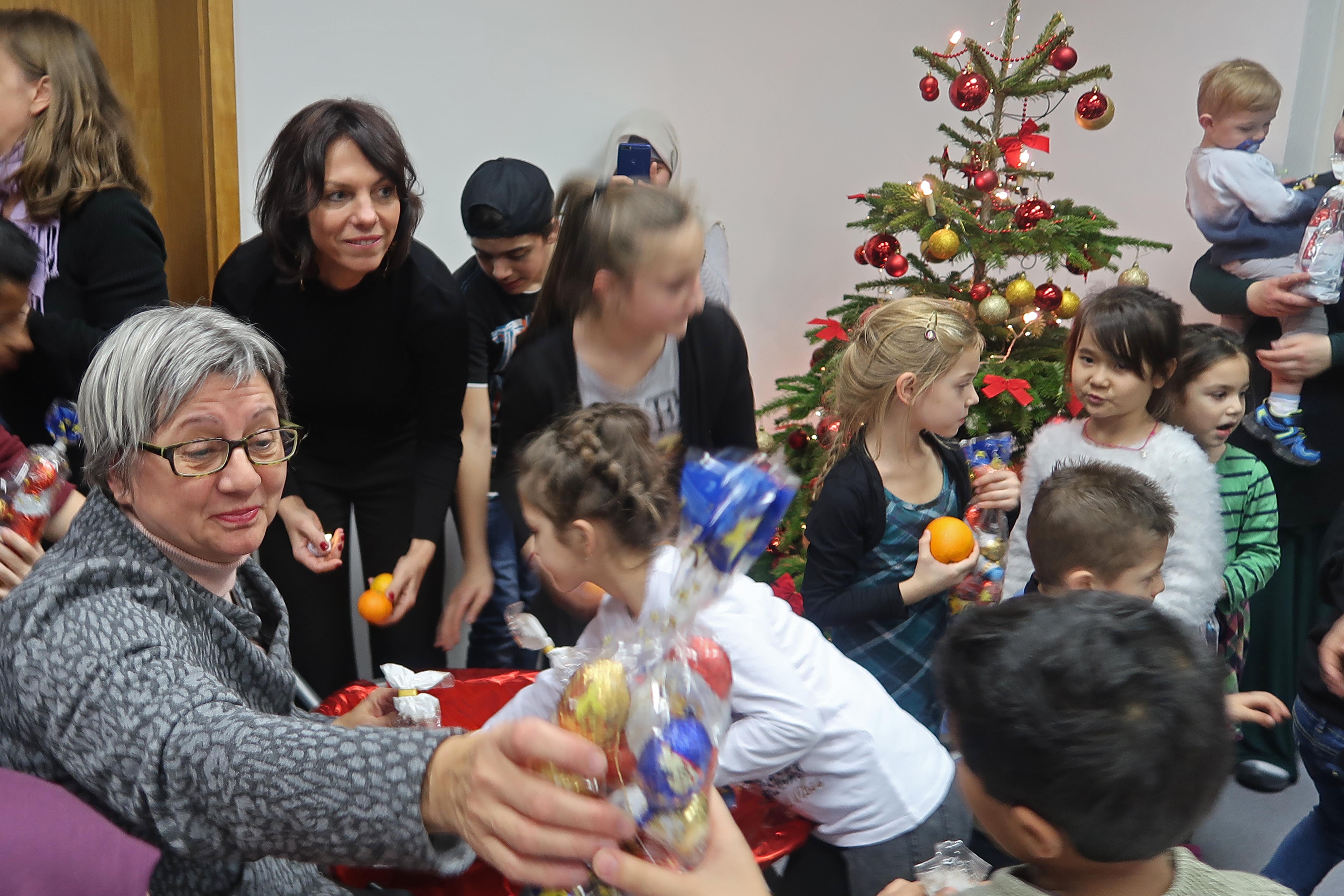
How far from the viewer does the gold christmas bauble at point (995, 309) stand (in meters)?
3.60

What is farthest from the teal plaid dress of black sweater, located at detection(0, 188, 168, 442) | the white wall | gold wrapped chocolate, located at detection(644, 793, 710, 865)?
the white wall

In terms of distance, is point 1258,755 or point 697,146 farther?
point 697,146

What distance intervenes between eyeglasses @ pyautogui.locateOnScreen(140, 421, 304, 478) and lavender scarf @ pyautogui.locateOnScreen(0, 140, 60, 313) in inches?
41.5

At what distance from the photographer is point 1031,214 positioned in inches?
142

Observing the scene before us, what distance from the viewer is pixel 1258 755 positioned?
3277 mm

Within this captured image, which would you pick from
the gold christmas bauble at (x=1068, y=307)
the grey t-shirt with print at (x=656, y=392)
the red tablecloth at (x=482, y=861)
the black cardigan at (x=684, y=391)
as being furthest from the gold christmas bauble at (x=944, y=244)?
the red tablecloth at (x=482, y=861)

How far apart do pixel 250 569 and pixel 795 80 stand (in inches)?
157

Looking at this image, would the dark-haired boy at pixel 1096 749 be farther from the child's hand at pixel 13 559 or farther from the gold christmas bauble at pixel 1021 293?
the gold christmas bauble at pixel 1021 293

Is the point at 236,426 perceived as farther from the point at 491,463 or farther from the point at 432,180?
the point at 432,180

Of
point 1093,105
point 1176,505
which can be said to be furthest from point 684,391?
point 1093,105

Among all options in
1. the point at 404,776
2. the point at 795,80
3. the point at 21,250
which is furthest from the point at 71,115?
the point at 795,80

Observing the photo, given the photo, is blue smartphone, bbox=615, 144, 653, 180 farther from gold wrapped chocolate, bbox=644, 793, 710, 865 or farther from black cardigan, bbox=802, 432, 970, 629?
gold wrapped chocolate, bbox=644, 793, 710, 865

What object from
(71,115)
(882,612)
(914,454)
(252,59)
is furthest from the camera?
(252,59)

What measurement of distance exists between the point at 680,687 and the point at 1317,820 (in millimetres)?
1984
